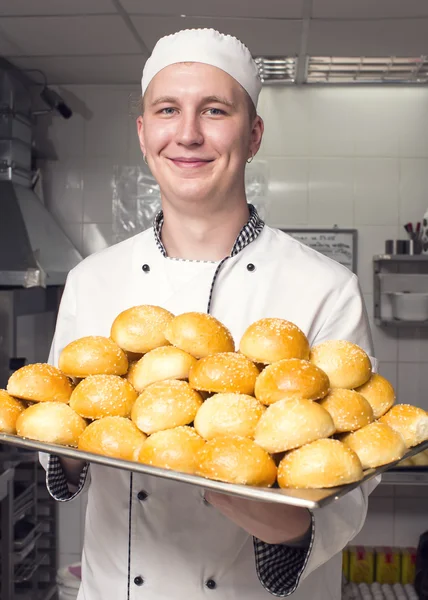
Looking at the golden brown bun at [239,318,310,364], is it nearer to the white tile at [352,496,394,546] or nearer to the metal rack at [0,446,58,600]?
the metal rack at [0,446,58,600]

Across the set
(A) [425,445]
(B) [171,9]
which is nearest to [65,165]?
(B) [171,9]

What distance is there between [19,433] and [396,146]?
262cm

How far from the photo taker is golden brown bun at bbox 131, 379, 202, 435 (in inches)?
30.0

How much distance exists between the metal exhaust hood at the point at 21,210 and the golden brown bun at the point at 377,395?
199cm

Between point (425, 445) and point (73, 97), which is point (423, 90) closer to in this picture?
point (73, 97)

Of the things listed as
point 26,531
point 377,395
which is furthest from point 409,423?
point 26,531

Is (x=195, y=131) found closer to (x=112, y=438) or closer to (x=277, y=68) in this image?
(x=112, y=438)

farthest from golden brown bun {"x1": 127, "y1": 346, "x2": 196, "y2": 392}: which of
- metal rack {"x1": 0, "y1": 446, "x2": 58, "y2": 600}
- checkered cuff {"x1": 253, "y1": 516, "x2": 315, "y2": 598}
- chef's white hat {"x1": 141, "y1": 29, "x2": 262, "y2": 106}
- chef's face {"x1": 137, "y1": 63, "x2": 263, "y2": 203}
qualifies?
metal rack {"x1": 0, "y1": 446, "x2": 58, "y2": 600}

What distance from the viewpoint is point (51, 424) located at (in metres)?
0.79

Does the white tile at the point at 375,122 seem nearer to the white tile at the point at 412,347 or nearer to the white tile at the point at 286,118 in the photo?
the white tile at the point at 286,118

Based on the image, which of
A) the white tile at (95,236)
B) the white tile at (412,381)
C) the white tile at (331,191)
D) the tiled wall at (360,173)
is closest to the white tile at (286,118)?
the tiled wall at (360,173)

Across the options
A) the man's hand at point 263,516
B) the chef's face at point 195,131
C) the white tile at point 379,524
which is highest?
the chef's face at point 195,131

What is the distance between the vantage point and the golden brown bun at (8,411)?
817mm

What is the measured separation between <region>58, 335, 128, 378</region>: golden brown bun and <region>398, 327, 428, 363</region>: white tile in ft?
7.77
